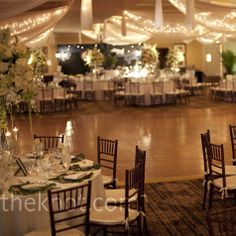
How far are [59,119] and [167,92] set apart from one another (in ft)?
14.8

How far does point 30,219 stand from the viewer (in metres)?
3.96

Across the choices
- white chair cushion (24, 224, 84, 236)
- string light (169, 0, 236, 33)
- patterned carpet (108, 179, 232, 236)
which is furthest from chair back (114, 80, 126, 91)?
white chair cushion (24, 224, 84, 236)

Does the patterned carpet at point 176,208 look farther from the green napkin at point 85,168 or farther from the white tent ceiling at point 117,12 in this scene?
the white tent ceiling at point 117,12

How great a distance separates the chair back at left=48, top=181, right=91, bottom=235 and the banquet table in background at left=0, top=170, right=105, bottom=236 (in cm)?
10

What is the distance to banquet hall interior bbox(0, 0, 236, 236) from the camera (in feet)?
13.3

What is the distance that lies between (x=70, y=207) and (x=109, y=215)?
21.4 inches

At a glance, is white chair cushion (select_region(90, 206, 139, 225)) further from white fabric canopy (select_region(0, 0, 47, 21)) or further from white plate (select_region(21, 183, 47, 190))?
white fabric canopy (select_region(0, 0, 47, 21))

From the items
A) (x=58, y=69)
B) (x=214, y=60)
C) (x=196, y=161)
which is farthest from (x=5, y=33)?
(x=214, y=60)

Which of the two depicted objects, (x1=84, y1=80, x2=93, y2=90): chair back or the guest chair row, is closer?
the guest chair row

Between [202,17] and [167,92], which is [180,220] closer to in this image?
[202,17]

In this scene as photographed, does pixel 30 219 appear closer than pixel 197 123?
Yes

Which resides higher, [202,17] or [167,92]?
[202,17]

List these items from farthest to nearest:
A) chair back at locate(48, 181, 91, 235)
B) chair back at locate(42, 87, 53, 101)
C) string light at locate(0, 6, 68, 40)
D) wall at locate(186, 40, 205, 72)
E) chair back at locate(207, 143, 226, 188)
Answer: wall at locate(186, 40, 205, 72), chair back at locate(42, 87, 53, 101), string light at locate(0, 6, 68, 40), chair back at locate(207, 143, 226, 188), chair back at locate(48, 181, 91, 235)

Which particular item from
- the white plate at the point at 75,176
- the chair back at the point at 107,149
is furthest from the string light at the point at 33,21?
the white plate at the point at 75,176
